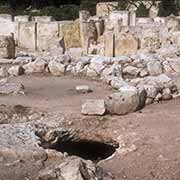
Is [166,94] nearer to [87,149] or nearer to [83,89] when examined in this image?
[83,89]

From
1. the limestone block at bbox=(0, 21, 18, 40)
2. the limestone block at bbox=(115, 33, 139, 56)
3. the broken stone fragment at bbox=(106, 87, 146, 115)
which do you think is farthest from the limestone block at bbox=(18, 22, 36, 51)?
the broken stone fragment at bbox=(106, 87, 146, 115)

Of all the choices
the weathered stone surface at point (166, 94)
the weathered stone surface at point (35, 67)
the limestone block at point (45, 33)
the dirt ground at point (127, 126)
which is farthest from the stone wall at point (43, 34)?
the weathered stone surface at point (166, 94)

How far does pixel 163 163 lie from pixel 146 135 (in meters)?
1.27

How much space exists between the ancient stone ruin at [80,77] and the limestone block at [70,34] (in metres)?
0.04

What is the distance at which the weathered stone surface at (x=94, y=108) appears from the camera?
10.4 m

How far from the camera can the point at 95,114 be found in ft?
34.2

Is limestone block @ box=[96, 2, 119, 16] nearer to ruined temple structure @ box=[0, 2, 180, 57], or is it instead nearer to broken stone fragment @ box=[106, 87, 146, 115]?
ruined temple structure @ box=[0, 2, 180, 57]

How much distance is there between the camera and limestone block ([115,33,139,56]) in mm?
17873

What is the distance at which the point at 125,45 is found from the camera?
709 inches

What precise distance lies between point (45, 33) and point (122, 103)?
1191cm

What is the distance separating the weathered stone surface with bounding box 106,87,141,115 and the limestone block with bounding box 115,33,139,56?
7237 millimetres

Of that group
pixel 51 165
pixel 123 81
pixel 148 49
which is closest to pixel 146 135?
pixel 51 165

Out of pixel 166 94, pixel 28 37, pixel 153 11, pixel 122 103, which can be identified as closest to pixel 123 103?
pixel 122 103

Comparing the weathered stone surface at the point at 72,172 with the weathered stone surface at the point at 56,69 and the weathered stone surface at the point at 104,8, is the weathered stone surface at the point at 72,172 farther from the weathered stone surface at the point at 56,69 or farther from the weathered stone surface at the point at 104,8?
the weathered stone surface at the point at 104,8
